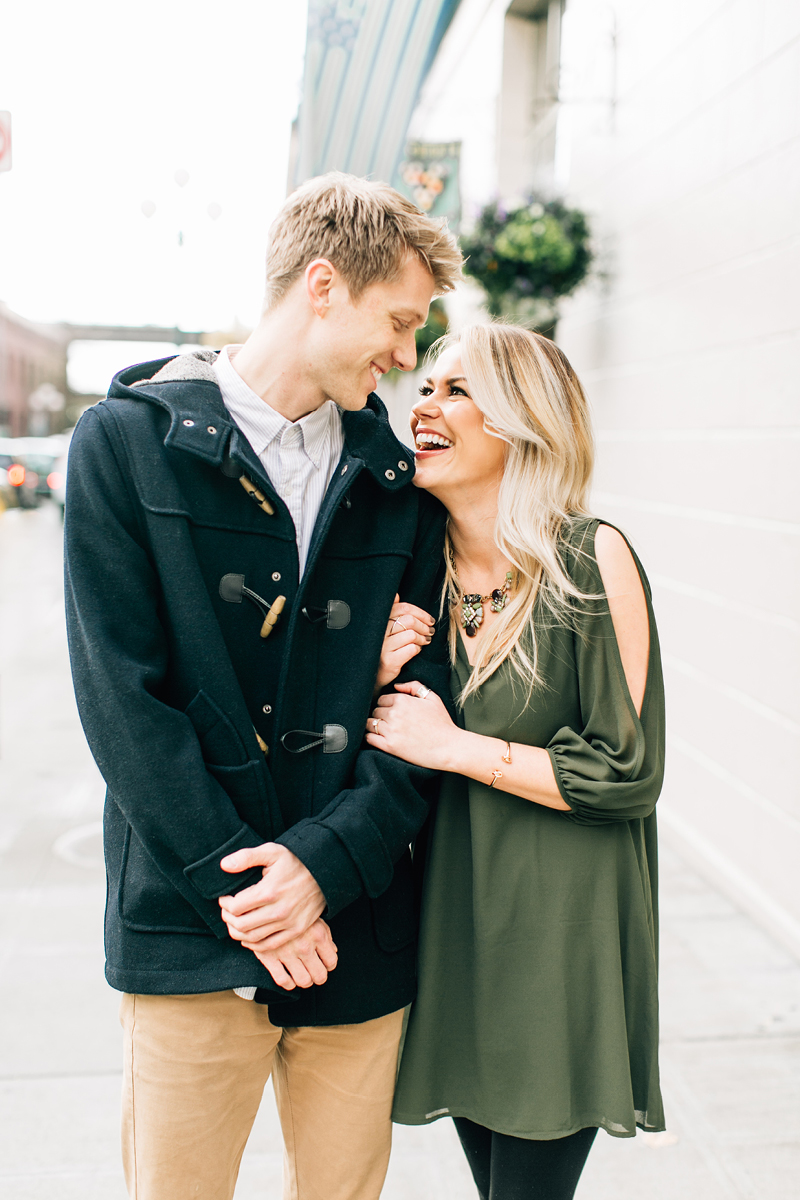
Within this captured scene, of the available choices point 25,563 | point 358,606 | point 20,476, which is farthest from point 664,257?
point 20,476

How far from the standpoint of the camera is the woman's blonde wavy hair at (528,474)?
1680mm

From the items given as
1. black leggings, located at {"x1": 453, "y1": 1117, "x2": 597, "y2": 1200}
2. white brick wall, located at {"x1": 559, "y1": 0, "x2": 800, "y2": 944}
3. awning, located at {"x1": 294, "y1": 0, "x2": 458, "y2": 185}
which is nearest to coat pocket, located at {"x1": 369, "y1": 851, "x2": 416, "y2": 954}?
black leggings, located at {"x1": 453, "y1": 1117, "x2": 597, "y2": 1200}

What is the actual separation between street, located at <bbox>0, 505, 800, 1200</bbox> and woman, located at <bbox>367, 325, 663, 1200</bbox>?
90 cm

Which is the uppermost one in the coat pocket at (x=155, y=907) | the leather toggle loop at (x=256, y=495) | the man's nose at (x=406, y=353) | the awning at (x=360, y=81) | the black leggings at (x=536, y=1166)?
the awning at (x=360, y=81)

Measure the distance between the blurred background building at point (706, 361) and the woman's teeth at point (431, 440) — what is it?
2.05 metres

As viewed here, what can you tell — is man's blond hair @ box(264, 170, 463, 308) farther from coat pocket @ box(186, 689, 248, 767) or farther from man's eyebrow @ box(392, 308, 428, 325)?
coat pocket @ box(186, 689, 248, 767)

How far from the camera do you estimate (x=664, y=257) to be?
449cm

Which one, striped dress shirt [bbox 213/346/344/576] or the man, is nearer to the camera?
the man

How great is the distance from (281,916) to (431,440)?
0.88 m

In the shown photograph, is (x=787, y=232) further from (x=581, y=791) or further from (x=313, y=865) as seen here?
(x=313, y=865)

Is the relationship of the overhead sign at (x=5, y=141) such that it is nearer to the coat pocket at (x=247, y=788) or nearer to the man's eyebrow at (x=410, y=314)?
the man's eyebrow at (x=410, y=314)

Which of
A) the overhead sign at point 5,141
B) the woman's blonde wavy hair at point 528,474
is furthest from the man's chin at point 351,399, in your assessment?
the overhead sign at point 5,141

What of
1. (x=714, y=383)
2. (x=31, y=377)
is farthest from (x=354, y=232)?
(x=31, y=377)

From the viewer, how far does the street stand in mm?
2402
